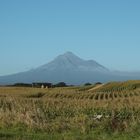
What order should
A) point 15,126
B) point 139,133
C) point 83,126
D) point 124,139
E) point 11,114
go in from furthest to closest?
point 11,114 < point 15,126 < point 83,126 < point 139,133 < point 124,139

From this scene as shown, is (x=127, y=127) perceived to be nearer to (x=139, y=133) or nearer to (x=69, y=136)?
(x=139, y=133)

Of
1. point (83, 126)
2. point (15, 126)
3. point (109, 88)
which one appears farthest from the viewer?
point (109, 88)

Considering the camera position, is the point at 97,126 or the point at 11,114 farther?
the point at 11,114

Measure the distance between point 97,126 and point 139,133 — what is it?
1.62 meters

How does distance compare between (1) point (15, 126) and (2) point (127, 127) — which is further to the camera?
(1) point (15, 126)

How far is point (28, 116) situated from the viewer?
16.4 m

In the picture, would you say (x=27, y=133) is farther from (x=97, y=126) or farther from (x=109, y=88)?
(x=109, y=88)

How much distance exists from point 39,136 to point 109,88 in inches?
2679

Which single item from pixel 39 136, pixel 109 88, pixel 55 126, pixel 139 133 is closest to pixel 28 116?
pixel 55 126

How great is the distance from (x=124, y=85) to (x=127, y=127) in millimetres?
67422

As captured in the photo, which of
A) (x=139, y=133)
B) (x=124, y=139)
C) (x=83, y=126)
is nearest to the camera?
(x=124, y=139)

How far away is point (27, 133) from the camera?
14344 millimetres

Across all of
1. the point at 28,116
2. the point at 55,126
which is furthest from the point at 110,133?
the point at 28,116

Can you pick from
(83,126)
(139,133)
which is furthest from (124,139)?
(83,126)
